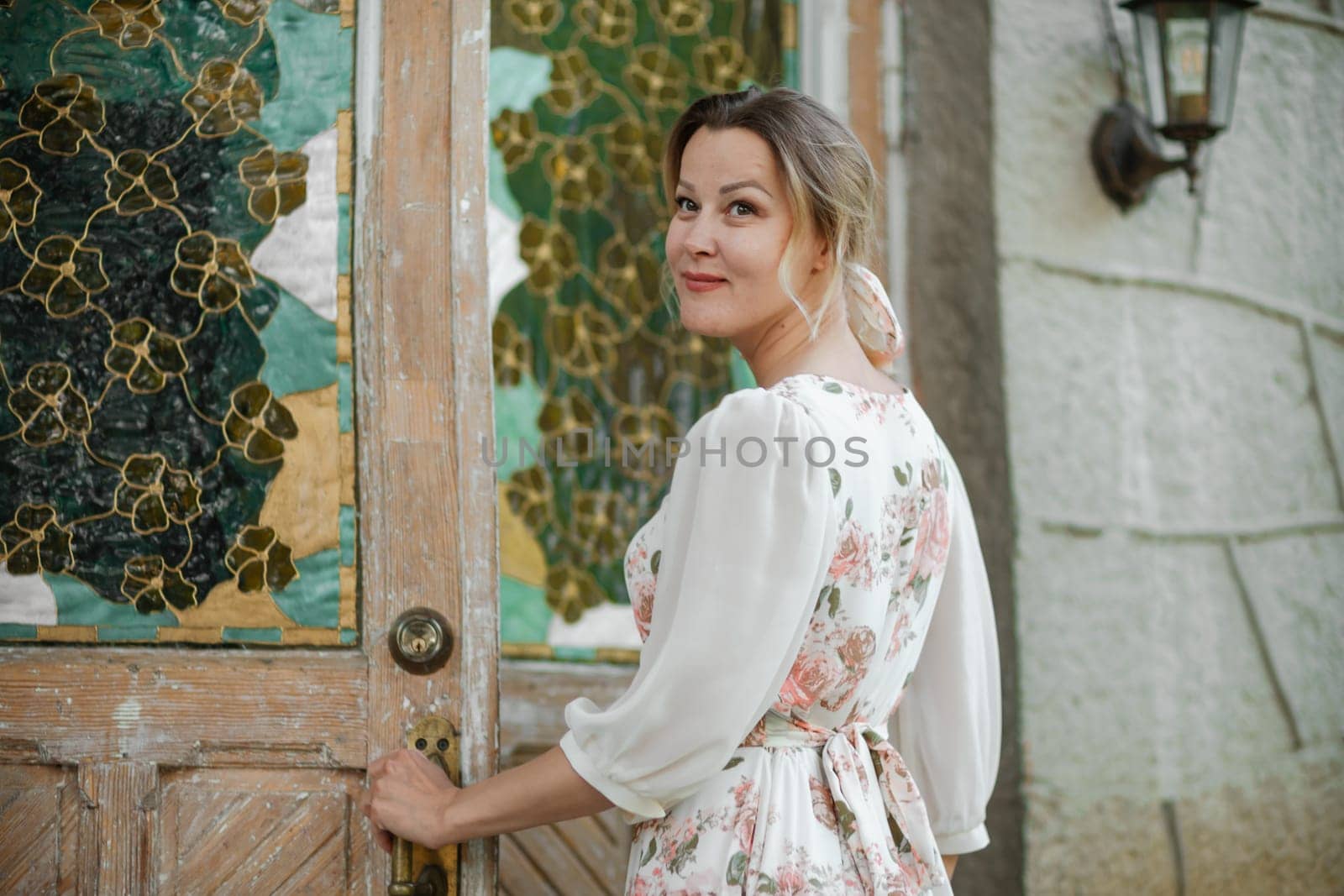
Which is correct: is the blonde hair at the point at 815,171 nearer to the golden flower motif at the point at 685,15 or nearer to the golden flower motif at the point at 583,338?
the golden flower motif at the point at 583,338

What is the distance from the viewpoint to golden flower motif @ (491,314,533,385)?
3455 mm

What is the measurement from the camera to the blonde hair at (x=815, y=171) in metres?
1.80

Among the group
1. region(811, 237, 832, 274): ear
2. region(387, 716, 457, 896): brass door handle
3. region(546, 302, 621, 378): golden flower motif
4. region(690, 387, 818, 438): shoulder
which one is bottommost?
region(387, 716, 457, 896): brass door handle

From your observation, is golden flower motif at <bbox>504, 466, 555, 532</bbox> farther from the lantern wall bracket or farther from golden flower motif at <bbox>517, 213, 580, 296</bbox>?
the lantern wall bracket

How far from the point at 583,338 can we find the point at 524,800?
1.94 m

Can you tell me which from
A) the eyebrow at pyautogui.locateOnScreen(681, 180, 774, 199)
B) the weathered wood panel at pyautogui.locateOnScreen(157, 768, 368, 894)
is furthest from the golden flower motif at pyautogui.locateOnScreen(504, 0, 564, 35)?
A: the weathered wood panel at pyautogui.locateOnScreen(157, 768, 368, 894)

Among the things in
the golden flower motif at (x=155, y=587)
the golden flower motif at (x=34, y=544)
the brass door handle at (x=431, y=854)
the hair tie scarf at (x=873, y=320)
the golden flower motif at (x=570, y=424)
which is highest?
the hair tie scarf at (x=873, y=320)

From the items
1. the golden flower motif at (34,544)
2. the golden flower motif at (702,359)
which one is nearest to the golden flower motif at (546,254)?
the golden flower motif at (702,359)

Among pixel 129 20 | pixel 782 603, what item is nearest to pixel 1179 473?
pixel 782 603

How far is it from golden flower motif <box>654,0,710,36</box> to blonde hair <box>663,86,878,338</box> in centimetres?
177

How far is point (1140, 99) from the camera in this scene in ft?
11.6

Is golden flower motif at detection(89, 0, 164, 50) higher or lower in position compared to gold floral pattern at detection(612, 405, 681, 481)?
higher

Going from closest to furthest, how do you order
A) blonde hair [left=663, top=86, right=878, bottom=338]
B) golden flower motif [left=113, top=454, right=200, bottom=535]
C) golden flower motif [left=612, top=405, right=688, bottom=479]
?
blonde hair [left=663, top=86, right=878, bottom=338] → golden flower motif [left=113, top=454, right=200, bottom=535] → golden flower motif [left=612, top=405, right=688, bottom=479]

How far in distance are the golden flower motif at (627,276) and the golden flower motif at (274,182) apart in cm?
152
